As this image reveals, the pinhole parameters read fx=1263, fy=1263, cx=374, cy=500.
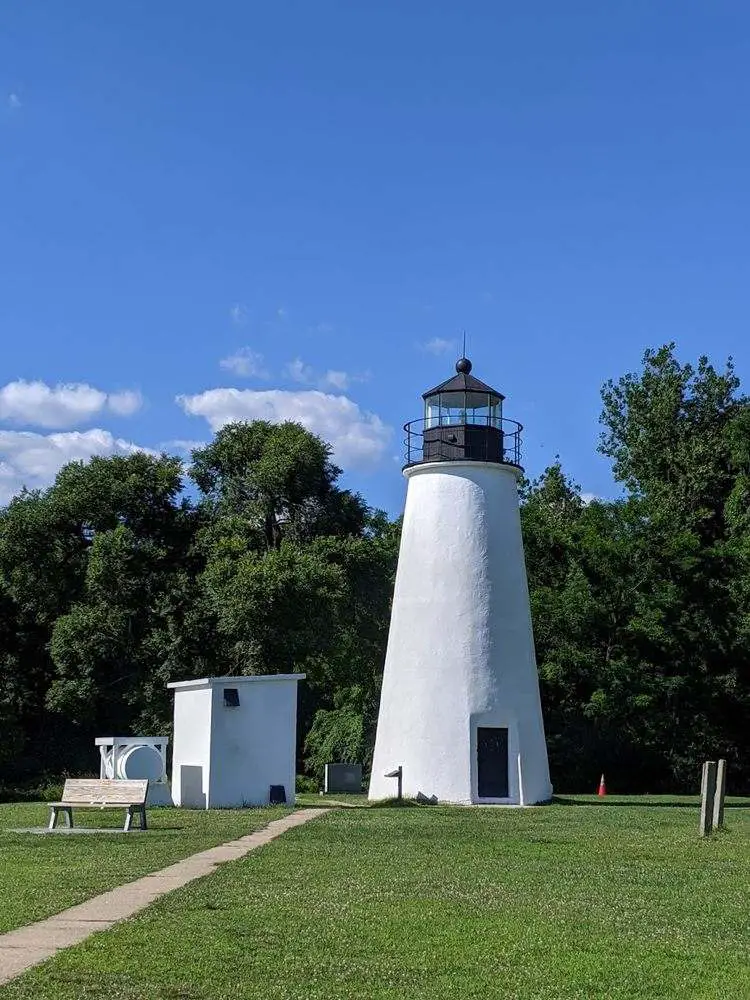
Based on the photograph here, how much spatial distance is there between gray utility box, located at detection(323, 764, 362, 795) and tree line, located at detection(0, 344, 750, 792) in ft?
19.1

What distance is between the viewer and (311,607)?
126 ft

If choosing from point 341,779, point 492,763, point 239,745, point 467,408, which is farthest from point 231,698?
point 467,408

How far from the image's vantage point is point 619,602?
37719 mm

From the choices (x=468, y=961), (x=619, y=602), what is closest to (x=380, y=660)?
(x=619, y=602)

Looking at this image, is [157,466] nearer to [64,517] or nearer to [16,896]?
[64,517]

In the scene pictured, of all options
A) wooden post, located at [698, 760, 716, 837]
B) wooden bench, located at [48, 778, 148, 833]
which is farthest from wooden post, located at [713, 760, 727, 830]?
wooden bench, located at [48, 778, 148, 833]

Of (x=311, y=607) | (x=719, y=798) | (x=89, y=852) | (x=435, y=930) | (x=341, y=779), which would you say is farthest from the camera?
(x=311, y=607)

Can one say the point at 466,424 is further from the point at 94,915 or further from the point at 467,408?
the point at 94,915

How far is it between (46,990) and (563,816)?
678 inches

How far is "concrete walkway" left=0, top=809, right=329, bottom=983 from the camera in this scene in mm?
8729

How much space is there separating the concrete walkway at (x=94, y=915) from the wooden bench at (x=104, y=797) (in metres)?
3.59

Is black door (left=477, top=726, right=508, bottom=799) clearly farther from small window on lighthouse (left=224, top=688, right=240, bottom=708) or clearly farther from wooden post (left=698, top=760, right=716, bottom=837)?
wooden post (left=698, top=760, right=716, bottom=837)

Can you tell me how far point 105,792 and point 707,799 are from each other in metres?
9.36

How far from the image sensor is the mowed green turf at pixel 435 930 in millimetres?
7973
